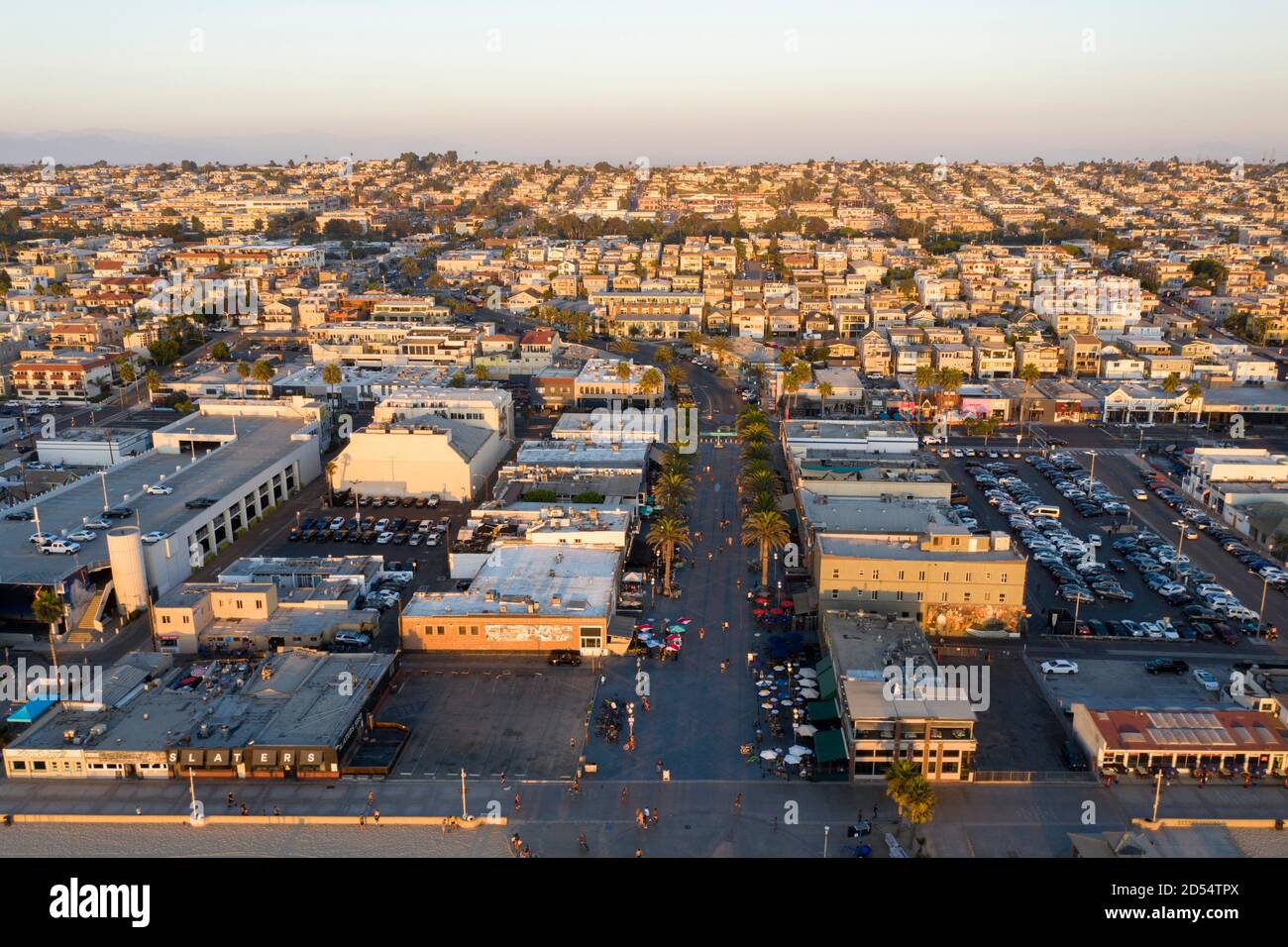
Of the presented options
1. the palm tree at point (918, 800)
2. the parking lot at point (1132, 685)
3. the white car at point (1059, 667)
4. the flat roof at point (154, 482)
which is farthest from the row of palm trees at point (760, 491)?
the flat roof at point (154, 482)

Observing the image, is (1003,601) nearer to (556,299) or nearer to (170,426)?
(170,426)

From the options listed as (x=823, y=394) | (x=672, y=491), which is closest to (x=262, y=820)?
(x=672, y=491)

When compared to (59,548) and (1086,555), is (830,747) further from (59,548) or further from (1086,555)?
(59,548)

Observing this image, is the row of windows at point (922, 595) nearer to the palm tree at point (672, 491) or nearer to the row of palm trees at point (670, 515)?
the row of palm trees at point (670, 515)

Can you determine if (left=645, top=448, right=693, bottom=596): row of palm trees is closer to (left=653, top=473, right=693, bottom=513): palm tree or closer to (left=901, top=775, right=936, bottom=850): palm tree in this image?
(left=653, top=473, right=693, bottom=513): palm tree

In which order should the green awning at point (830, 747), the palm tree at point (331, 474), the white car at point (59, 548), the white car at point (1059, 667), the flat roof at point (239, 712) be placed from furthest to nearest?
the palm tree at point (331, 474) → the white car at point (59, 548) → the white car at point (1059, 667) → the flat roof at point (239, 712) → the green awning at point (830, 747)

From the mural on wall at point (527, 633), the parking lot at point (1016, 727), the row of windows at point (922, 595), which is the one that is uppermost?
the row of windows at point (922, 595)
